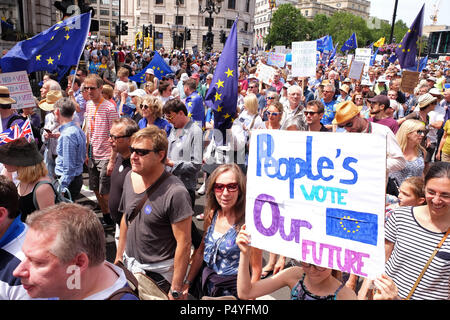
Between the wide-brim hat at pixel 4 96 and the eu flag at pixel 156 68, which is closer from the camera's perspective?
the wide-brim hat at pixel 4 96

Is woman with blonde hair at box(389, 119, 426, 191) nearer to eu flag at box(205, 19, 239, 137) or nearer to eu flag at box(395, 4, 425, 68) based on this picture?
eu flag at box(205, 19, 239, 137)

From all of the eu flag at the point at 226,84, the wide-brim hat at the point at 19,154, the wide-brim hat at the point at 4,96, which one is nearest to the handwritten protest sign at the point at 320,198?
the wide-brim hat at the point at 19,154

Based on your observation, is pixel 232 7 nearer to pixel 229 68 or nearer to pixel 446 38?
pixel 446 38

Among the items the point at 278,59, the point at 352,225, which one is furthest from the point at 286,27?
the point at 352,225

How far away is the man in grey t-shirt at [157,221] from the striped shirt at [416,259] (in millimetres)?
1398

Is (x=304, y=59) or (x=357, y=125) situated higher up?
(x=304, y=59)

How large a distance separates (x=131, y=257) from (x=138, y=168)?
672 mm

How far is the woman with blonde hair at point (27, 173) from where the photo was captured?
9.09 feet

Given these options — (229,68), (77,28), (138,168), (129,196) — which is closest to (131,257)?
(129,196)

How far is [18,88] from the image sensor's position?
542 cm

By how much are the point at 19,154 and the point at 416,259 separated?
2.99m

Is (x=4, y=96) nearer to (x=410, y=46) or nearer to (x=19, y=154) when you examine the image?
(x=19, y=154)

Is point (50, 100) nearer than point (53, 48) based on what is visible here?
Yes

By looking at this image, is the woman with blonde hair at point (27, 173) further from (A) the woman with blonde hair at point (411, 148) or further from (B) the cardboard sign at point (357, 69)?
(B) the cardboard sign at point (357, 69)
